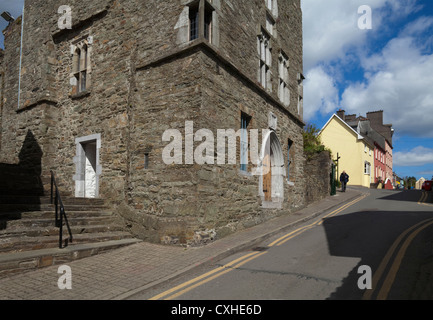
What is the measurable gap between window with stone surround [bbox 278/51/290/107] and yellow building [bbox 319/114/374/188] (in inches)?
890

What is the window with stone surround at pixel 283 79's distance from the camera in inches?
555

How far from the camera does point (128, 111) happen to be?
9.82 meters

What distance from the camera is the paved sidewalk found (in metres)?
4.84

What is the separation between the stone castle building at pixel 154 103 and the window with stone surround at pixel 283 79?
0.09 m

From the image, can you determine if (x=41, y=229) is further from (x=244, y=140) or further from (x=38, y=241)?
(x=244, y=140)

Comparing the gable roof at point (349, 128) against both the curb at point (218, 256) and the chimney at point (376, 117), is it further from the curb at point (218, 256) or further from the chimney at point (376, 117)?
the curb at point (218, 256)

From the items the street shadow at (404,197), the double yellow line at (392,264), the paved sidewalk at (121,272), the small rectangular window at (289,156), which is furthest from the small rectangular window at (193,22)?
the street shadow at (404,197)

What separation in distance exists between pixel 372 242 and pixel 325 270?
2642 mm

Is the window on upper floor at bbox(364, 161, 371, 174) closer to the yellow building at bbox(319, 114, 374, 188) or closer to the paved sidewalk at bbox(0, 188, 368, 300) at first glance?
the yellow building at bbox(319, 114, 374, 188)

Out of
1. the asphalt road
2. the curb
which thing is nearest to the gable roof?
the curb

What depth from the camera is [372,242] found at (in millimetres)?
7445

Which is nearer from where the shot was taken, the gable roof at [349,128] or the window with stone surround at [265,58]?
the window with stone surround at [265,58]

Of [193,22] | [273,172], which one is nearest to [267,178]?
[273,172]

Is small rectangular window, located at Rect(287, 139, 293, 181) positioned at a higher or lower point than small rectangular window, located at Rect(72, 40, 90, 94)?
lower
